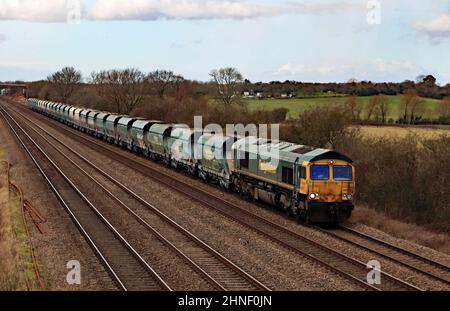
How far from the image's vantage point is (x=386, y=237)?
22656 mm

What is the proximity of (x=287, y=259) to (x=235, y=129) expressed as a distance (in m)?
37.4

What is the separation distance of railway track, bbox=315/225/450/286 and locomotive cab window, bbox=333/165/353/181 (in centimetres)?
201

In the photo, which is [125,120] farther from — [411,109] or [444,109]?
[411,109]

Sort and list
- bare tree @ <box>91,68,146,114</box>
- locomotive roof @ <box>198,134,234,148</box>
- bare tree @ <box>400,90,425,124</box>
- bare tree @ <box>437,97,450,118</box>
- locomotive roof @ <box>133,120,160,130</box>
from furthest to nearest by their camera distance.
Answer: bare tree @ <box>91,68,146,114</box>, bare tree @ <box>400,90,425,124</box>, bare tree @ <box>437,97,450,118</box>, locomotive roof @ <box>133,120,160,130</box>, locomotive roof @ <box>198,134,234,148</box>

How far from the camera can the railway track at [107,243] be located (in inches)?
655

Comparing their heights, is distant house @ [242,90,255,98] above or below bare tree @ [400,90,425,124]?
above

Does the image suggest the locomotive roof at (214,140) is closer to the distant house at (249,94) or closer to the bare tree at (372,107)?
the bare tree at (372,107)

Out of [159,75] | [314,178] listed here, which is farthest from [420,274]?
[159,75]

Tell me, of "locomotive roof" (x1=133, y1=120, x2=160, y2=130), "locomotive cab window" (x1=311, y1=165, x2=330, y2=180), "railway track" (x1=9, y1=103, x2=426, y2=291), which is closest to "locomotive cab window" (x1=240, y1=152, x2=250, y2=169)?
"railway track" (x1=9, y1=103, x2=426, y2=291)

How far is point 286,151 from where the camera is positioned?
1014 inches

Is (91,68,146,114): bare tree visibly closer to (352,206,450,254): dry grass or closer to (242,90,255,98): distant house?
(242,90,255,98): distant house

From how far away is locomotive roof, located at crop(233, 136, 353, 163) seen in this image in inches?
929

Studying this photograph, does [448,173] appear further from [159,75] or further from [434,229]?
[159,75]
